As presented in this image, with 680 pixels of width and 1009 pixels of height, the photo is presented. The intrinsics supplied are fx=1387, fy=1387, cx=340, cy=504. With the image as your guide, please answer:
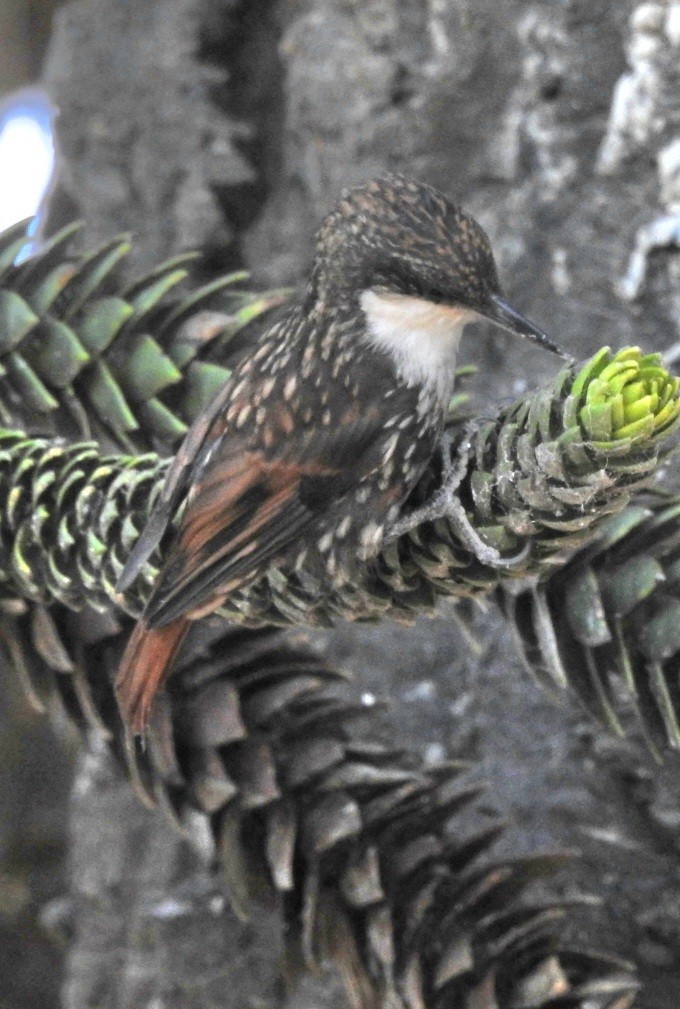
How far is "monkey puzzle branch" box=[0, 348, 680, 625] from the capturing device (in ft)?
2.90

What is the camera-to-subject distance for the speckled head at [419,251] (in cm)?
130

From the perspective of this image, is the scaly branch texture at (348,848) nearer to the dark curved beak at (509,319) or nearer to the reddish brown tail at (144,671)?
the reddish brown tail at (144,671)

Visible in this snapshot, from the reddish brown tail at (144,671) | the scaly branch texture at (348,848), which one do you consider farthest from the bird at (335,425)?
the scaly branch texture at (348,848)

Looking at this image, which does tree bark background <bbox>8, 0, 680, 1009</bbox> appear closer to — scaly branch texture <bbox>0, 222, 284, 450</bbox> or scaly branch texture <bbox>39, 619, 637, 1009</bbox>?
scaly branch texture <bbox>39, 619, 637, 1009</bbox>

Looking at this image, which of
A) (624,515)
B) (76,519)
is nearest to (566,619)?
(624,515)

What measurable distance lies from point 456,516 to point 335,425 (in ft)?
1.07

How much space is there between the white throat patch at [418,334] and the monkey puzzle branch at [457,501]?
118 millimetres

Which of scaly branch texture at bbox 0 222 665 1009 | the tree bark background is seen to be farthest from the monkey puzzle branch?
the tree bark background

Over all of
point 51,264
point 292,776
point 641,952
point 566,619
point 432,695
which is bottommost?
point 641,952

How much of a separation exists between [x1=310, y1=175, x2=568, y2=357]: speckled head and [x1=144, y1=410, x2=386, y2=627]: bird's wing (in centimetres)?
14

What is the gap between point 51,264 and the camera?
1523 millimetres

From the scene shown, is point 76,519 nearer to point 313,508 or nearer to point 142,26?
point 313,508

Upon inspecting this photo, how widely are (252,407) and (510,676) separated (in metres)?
0.56

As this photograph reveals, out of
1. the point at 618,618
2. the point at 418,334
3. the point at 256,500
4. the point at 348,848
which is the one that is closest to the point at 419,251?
the point at 418,334
